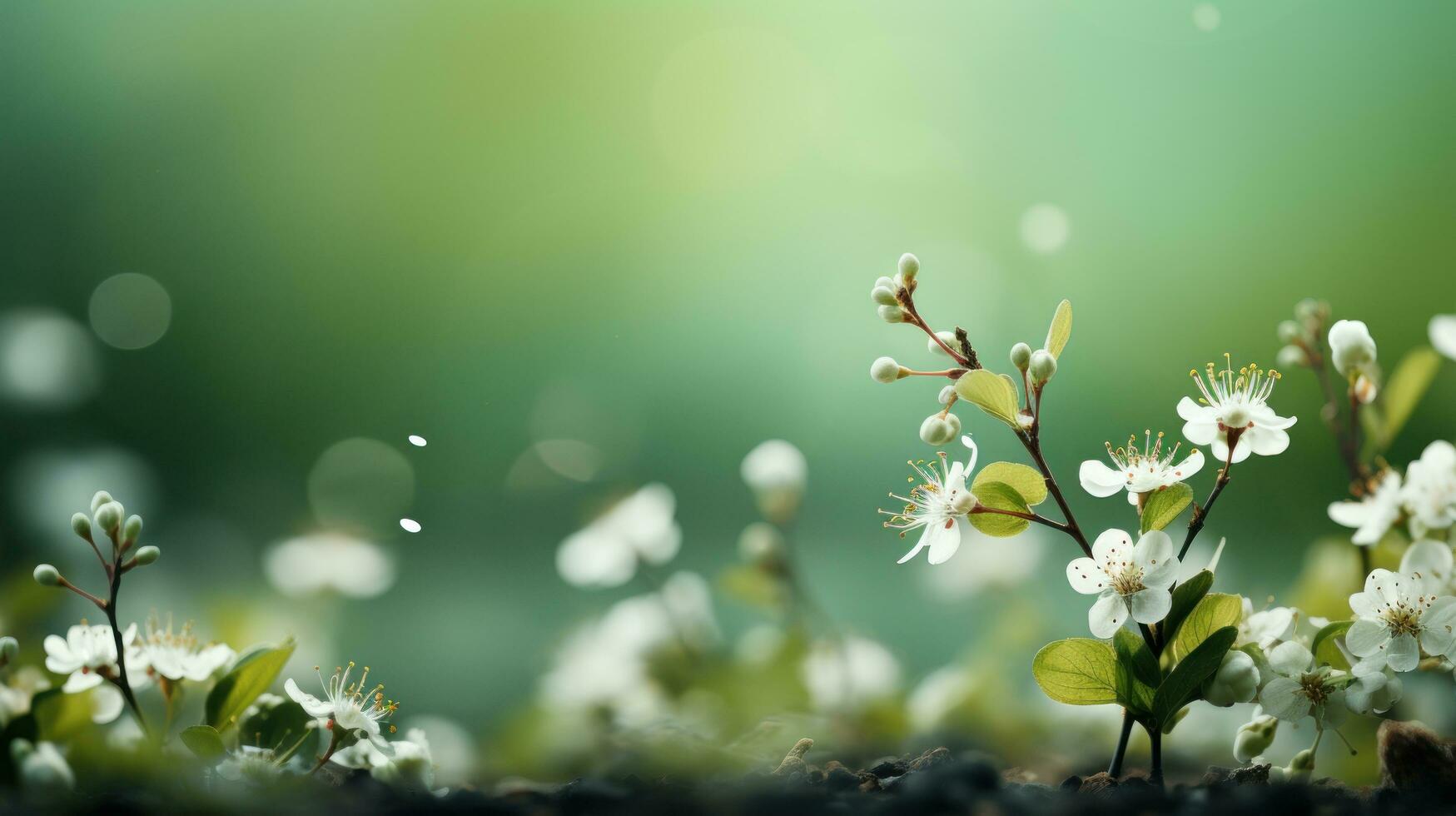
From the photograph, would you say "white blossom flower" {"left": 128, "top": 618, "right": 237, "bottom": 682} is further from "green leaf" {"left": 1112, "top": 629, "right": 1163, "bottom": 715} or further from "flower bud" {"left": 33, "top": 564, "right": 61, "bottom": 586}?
"green leaf" {"left": 1112, "top": 629, "right": 1163, "bottom": 715}

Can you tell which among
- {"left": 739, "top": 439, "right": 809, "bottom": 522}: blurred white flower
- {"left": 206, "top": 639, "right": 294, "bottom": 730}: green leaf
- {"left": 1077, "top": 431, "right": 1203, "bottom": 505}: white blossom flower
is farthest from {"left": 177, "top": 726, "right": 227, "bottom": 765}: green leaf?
{"left": 739, "top": 439, "right": 809, "bottom": 522}: blurred white flower

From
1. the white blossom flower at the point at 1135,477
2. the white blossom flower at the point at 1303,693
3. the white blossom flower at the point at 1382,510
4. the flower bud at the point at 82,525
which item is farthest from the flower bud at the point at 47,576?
the white blossom flower at the point at 1382,510

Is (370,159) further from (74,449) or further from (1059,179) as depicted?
(1059,179)

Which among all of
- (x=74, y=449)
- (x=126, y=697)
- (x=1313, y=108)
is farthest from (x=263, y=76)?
(x=1313, y=108)

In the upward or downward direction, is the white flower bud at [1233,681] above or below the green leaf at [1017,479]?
below

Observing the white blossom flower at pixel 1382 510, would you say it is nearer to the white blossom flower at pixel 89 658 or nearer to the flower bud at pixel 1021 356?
the flower bud at pixel 1021 356

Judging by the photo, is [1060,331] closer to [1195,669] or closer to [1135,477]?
[1135,477]

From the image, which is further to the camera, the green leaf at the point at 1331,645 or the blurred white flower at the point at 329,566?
the blurred white flower at the point at 329,566
